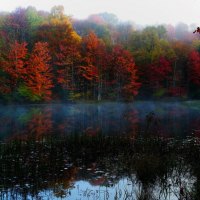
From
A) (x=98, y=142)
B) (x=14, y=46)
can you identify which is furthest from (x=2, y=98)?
(x=98, y=142)

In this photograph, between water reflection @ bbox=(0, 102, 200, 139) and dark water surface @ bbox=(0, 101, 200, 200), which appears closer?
dark water surface @ bbox=(0, 101, 200, 200)

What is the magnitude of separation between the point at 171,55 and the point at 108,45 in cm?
920

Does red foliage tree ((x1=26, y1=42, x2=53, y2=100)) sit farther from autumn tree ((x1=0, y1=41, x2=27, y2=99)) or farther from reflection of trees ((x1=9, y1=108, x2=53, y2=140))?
reflection of trees ((x1=9, y1=108, x2=53, y2=140))

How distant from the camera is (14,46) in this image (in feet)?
154

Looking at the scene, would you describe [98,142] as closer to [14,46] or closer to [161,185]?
[161,185]

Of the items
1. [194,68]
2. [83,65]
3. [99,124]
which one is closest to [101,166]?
[99,124]

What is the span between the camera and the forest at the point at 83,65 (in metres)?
47.1

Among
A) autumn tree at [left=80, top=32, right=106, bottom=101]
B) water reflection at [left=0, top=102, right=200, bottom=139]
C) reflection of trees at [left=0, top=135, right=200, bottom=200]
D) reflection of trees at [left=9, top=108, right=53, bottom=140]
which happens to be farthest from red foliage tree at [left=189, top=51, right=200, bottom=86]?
reflection of trees at [left=0, top=135, right=200, bottom=200]

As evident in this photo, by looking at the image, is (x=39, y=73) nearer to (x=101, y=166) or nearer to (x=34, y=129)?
(x=34, y=129)

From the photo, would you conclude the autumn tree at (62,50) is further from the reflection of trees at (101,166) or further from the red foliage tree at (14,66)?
the reflection of trees at (101,166)

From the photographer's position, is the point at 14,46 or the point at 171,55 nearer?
the point at 14,46

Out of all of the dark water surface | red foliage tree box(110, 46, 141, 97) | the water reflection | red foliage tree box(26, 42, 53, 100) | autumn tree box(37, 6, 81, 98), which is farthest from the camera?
red foliage tree box(110, 46, 141, 97)

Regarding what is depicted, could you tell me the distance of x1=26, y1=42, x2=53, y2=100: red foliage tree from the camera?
4691cm

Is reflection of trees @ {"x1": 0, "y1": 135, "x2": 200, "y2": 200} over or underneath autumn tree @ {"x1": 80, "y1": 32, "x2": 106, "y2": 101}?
underneath
